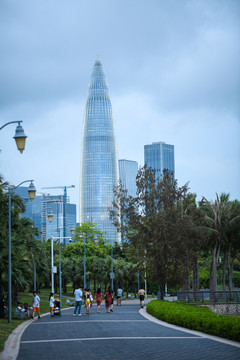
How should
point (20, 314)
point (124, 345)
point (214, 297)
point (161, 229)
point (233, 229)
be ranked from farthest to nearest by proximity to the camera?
1. point (233, 229)
2. point (214, 297)
3. point (161, 229)
4. point (20, 314)
5. point (124, 345)

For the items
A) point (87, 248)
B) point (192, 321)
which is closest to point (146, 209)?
point (192, 321)

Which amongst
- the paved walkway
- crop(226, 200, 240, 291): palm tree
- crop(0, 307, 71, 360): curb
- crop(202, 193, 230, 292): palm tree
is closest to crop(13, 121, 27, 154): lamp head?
crop(0, 307, 71, 360): curb

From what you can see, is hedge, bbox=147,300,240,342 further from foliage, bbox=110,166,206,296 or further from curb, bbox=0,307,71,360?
foliage, bbox=110,166,206,296

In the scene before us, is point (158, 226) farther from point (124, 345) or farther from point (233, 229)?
point (124, 345)

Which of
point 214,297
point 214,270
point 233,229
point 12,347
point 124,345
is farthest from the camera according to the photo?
point 233,229

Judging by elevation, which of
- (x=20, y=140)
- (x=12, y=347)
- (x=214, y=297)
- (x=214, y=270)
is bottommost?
(x=214, y=297)

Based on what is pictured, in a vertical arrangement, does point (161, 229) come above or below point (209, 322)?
above

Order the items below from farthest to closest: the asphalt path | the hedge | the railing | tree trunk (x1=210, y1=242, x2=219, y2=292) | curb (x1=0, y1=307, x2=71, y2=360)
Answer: tree trunk (x1=210, y1=242, x2=219, y2=292) → the railing → the hedge → curb (x1=0, y1=307, x2=71, y2=360) → the asphalt path

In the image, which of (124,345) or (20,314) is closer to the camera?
(124,345)

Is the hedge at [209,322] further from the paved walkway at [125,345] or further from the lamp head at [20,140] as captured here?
the lamp head at [20,140]

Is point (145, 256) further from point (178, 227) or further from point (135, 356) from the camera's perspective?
point (135, 356)

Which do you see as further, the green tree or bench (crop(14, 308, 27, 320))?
the green tree

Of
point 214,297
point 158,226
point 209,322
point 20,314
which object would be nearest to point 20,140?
point 209,322

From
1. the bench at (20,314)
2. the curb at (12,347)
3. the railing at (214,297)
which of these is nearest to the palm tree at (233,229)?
the railing at (214,297)
